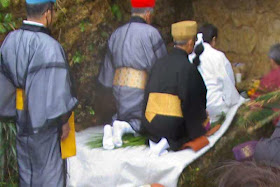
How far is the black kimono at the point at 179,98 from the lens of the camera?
4.71m

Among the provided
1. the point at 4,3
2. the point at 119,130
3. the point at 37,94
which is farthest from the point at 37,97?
the point at 119,130

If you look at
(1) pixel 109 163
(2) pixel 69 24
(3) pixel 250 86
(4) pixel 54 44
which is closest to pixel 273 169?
(4) pixel 54 44

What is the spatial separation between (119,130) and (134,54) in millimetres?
901

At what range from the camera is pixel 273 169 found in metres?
2.42

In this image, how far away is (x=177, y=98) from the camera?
15.6 feet

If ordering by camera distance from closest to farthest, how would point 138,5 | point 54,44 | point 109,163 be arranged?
1. point 54,44
2. point 109,163
3. point 138,5

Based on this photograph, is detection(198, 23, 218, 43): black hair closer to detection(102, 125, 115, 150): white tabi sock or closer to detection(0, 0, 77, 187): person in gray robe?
detection(102, 125, 115, 150): white tabi sock

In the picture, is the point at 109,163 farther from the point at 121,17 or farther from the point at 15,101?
the point at 121,17

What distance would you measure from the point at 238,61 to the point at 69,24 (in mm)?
3486

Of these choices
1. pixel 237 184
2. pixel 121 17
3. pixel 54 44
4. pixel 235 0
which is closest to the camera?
pixel 237 184

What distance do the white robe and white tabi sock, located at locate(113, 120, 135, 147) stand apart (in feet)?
3.54

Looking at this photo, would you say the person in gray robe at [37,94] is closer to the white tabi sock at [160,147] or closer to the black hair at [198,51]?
the white tabi sock at [160,147]

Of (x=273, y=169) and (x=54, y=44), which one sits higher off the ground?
(x=54, y=44)

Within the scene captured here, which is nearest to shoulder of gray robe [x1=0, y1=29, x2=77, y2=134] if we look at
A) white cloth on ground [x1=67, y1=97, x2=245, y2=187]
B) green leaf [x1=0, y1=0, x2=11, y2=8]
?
green leaf [x1=0, y1=0, x2=11, y2=8]
